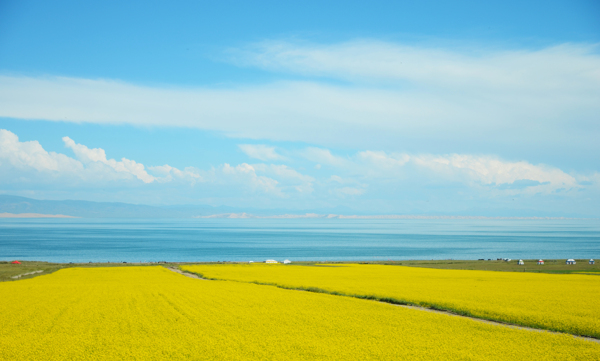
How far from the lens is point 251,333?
17562 millimetres

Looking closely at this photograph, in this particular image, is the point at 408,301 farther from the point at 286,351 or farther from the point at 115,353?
the point at 115,353

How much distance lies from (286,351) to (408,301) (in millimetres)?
13404

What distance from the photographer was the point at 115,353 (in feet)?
48.2

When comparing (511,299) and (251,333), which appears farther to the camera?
(511,299)

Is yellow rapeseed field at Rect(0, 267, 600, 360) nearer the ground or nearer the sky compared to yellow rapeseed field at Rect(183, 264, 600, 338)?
nearer the ground

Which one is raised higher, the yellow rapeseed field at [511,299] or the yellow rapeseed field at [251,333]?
the yellow rapeseed field at [511,299]

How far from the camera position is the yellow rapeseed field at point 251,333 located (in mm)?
14711

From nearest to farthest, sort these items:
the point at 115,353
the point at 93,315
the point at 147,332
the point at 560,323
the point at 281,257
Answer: the point at 115,353
the point at 147,332
the point at 560,323
the point at 93,315
the point at 281,257

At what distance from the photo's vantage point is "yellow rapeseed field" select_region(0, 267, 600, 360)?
48.3ft

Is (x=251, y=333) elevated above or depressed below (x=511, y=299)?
below

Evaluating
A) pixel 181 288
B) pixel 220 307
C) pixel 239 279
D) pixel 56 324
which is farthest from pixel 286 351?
pixel 239 279

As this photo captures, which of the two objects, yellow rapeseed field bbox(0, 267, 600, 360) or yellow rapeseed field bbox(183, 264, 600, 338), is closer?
yellow rapeseed field bbox(0, 267, 600, 360)

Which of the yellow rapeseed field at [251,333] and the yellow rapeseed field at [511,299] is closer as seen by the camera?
the yellow rapeseed field at [251,333]

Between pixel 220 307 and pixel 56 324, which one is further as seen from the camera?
pixel 220 307
